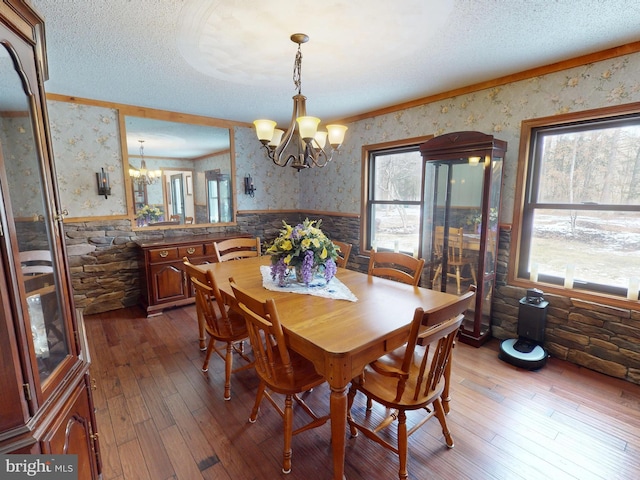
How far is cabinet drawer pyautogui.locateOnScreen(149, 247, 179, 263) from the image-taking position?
3562 millimetres

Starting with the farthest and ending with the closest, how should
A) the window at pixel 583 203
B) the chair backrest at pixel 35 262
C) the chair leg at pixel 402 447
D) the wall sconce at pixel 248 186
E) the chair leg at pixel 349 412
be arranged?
1. the wall sconce at pixel 248 186
2. the window at pixel 583 203
3. the chair leg at pixel 349 412
4. the chair leg at pixel 402 447
5. the chair backrest at pixel 35 262

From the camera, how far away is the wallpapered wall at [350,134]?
2457mm

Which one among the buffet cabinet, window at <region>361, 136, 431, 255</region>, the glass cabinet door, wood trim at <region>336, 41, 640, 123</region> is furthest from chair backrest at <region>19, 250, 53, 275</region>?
wood trim at <region>336, 41, 640, 123</region>

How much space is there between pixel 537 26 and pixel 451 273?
2140 millimetres

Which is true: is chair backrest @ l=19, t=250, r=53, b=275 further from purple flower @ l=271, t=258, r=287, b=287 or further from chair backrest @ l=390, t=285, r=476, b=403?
chair backrest @ l=390, t=285, r=476, b=403

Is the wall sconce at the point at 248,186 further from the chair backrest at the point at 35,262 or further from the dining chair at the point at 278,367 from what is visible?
the chair backrest at the point at 35,262

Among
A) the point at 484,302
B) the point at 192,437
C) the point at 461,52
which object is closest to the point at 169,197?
the point at 192,437

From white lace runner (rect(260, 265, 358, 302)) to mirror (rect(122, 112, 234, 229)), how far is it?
237cm

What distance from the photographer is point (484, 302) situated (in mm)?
3057

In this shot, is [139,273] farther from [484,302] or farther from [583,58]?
[583,58]

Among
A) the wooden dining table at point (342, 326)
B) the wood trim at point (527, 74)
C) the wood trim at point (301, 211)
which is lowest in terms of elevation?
the wooden dining table at point (342, 326)

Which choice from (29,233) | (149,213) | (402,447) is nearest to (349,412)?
(402,447)

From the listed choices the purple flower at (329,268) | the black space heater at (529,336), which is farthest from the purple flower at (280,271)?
the black space heater at (529,336)

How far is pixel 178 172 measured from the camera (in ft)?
13.5
